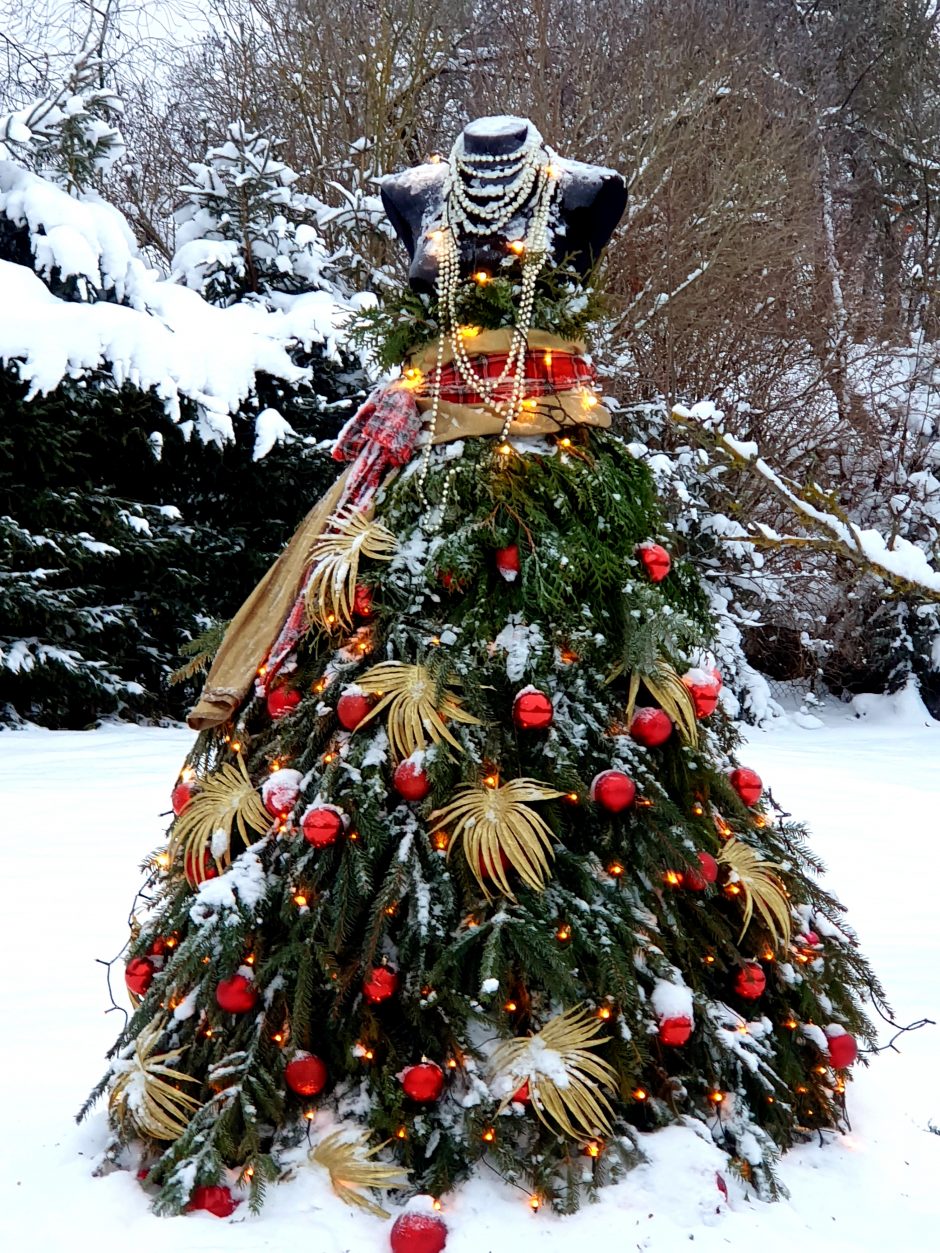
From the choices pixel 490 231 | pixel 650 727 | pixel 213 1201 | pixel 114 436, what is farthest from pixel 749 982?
pixel 114 436

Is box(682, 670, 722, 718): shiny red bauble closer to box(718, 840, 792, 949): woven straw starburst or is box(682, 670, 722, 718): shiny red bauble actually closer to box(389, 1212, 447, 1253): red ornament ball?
box(718, 840, 792, 949): woven straw starburst

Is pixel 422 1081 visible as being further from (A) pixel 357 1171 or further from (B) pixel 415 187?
(B) pixel 415 187

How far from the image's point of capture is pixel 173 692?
26.0ft

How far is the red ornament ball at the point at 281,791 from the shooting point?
1929 millimetres

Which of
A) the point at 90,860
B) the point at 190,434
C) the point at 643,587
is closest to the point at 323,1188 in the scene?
the point at 643,587

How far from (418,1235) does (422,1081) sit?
0.22 meters

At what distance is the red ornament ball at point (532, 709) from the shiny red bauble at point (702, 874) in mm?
380

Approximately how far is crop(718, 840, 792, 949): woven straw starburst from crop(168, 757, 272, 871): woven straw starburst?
2.97 feet

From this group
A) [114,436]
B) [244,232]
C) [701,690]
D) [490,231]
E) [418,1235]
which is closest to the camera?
[418,1235]

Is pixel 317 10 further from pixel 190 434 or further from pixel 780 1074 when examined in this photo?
pixel 780 1074

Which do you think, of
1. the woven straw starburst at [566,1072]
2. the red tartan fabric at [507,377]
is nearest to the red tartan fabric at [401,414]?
the red tartan fabric at [507,377]

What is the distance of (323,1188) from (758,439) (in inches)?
350

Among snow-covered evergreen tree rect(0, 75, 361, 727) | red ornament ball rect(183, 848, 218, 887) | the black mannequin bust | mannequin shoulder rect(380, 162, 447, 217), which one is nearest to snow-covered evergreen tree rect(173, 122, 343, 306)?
snow-covered evergreen tree rect(0, 75, 361, 727)

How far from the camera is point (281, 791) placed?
1.93 meters
